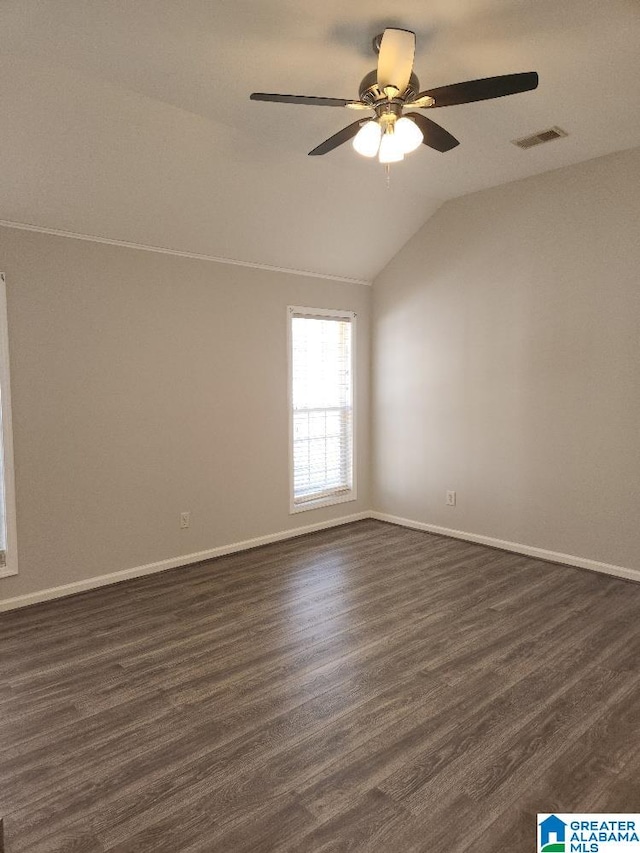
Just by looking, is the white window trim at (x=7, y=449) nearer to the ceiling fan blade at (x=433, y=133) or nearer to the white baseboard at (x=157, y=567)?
the white baseboard at (x=157, y=567)

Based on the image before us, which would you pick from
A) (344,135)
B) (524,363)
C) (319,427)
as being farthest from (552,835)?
(319,427)

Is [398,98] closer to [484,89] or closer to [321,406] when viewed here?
[484,89]

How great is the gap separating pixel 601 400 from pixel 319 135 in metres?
2.58

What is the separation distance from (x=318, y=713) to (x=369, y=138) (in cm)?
249

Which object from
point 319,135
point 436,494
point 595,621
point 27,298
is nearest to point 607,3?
point 319,135

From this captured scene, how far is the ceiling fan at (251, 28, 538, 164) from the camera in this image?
2.10m

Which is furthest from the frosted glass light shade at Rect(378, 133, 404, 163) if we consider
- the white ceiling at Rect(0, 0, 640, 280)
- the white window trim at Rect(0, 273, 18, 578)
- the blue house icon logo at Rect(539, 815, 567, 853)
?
the blue house icon logo at Rect(539, 815, 567, 853)

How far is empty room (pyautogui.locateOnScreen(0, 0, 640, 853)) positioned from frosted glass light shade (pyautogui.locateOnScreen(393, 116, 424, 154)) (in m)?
0.01

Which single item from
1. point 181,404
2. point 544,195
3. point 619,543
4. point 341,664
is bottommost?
point 341,664

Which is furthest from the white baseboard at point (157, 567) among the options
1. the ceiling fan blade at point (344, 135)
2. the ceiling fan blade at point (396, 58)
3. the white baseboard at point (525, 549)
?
the ceiling fan blade at point (396, 58)

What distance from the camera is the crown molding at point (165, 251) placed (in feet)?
11.5

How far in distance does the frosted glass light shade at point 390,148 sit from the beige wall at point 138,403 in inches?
83.4

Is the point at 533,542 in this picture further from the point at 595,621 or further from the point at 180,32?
the point at 180,32

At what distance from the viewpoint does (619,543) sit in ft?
13.0
